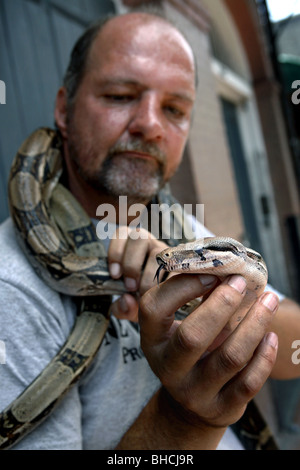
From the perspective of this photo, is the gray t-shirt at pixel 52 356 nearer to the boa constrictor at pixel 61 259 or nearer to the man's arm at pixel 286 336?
the boa constrictor at pixel 61 259

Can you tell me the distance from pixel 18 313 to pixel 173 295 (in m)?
0.42

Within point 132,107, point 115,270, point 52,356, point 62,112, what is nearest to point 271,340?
point 115,270

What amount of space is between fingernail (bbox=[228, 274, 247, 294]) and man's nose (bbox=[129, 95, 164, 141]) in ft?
1.63

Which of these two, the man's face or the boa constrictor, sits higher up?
the man's face

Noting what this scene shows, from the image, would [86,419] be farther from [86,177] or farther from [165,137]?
[165,137]

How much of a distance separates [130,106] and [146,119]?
67 millimetres

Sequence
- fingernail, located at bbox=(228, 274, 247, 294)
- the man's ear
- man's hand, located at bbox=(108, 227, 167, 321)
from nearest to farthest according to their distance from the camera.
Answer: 1. fingernail, located at bbox=(228, 274, 247, 294)
2. man's hand, located at bbox=(108, 227, 167, 321)
3. the man's ear

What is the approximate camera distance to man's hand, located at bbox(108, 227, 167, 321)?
2.44 feet

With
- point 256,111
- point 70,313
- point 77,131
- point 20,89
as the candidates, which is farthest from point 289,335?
point 256,111

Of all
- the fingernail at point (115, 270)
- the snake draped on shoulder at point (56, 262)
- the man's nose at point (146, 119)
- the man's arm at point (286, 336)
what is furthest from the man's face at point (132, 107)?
the man's arm at point (286, 336)

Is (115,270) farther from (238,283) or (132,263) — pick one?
(238,283)

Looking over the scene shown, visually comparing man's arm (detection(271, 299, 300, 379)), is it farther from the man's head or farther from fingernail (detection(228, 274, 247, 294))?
the man's head

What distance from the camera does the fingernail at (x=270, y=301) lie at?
1.72ft

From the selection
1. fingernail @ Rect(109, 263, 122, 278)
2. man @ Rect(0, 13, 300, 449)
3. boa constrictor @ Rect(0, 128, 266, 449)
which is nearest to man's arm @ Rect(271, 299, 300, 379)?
man @ Rect(0, 13, 300, 449)
